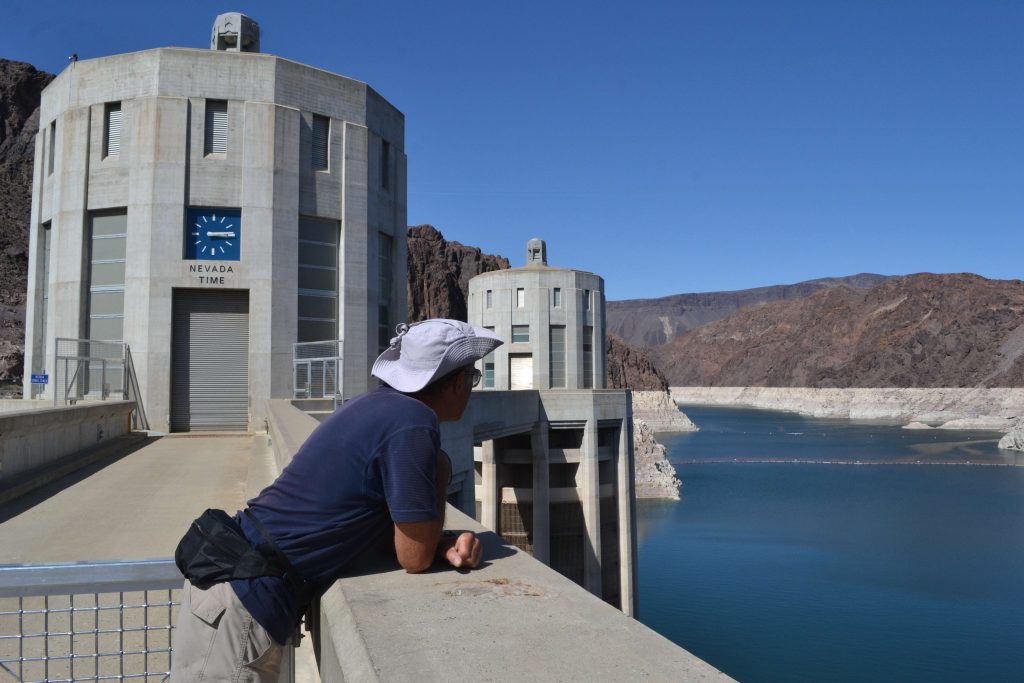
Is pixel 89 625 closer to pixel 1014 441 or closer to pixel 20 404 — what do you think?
pixel 20 404

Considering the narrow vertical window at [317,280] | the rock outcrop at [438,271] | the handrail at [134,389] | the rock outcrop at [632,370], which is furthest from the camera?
the rock outcrop at [632,370]

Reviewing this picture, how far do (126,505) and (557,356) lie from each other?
2513 centimetres

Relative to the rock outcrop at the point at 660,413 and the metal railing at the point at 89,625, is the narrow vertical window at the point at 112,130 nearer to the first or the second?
the metal railing at the point at 89,625

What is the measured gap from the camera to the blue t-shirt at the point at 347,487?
304 cm

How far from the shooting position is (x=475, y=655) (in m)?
2.36

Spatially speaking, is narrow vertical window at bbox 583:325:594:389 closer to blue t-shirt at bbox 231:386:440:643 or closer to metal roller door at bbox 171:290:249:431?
metal roller door at bbox 171:290:249:431

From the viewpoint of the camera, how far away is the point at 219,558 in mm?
2832

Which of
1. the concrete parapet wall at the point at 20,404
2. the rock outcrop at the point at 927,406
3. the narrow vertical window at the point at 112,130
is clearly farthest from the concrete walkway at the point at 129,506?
the rock outcrop at the point at 927,406

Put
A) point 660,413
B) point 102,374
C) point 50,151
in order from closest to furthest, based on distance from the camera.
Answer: point 102,374
point 50,151
point 660,413

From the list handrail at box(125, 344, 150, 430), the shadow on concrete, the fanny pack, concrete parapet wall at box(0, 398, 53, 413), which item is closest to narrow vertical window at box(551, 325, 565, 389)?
handrail at box(125, 344, 150, 430)

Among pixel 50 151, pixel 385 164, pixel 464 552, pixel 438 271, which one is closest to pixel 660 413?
pixel 438 271

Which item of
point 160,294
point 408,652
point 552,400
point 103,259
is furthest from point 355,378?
point 408,652

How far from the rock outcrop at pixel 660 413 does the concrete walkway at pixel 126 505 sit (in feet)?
409

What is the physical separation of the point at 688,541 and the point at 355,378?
31.8 meters
